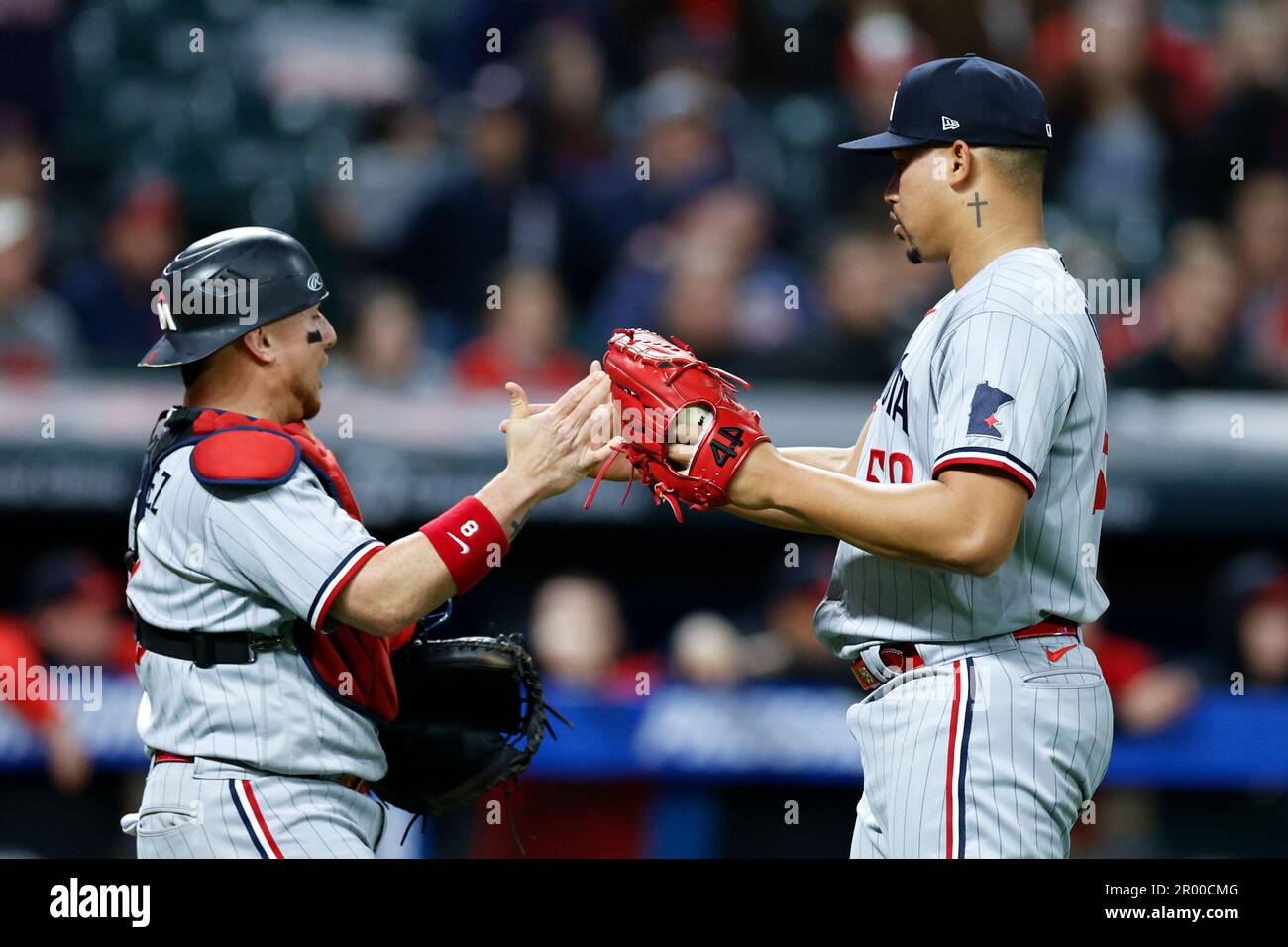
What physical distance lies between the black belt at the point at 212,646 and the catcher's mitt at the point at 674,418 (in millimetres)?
677

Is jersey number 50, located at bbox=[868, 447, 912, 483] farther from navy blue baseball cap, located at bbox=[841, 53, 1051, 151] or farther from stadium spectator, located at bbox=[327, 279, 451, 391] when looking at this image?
stadium spectator, located at bbox=[327, 279, 451, 391]

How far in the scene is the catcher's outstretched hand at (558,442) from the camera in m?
2.80

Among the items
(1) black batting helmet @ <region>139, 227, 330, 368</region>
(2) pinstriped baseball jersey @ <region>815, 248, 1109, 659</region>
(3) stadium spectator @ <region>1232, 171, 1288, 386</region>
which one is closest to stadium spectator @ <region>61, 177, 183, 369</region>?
(1) black batting helmet @ <region>139, 227, 330, 368</region>

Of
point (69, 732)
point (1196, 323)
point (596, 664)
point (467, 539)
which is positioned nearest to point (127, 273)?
point (69, 732)

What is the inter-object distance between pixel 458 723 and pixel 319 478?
24.4 inches

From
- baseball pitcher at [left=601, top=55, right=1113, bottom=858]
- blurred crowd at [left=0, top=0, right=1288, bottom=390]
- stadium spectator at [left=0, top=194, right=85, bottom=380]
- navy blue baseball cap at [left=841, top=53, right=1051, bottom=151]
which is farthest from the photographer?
blurred crowd at [left=0, top=0, right=1288, bottom=390]

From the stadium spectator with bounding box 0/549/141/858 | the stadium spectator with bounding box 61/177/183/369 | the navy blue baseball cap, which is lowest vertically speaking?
the stadium spectator with bounding box 0/549/141/858

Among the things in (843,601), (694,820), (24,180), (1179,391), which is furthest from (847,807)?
(24,180)

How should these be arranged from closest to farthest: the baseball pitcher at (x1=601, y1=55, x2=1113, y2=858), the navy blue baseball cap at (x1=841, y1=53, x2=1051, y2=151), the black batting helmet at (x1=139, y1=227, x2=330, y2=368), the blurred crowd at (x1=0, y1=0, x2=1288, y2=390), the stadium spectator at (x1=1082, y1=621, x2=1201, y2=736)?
the baseball pitcher at (x1=601, y1=55, x2=1113, y2=858) → the navy blue baseball cap at (x1=841, y1=53, x2=1051, y2=151) → the black batting helmet at (x1=139, y1=227, x2=330, y2=368) → the stadium spectator at (x1=1082, y1=621, x2=1201, y2=736) → the blurred crowd at (x1=0, y1=0, x2=1288, y2=390)

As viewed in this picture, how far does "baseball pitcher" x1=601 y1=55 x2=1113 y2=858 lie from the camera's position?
2439 millimetres

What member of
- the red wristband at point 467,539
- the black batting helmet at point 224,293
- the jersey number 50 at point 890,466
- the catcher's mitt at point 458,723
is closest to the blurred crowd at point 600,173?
the catcher's mitt at point 458,723

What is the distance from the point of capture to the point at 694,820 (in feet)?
19.1

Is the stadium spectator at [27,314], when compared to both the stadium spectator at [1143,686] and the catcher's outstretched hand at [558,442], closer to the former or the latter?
the catcher's outstretched hand at [558,442]

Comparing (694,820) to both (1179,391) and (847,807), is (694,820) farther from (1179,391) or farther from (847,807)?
(1179,391)
